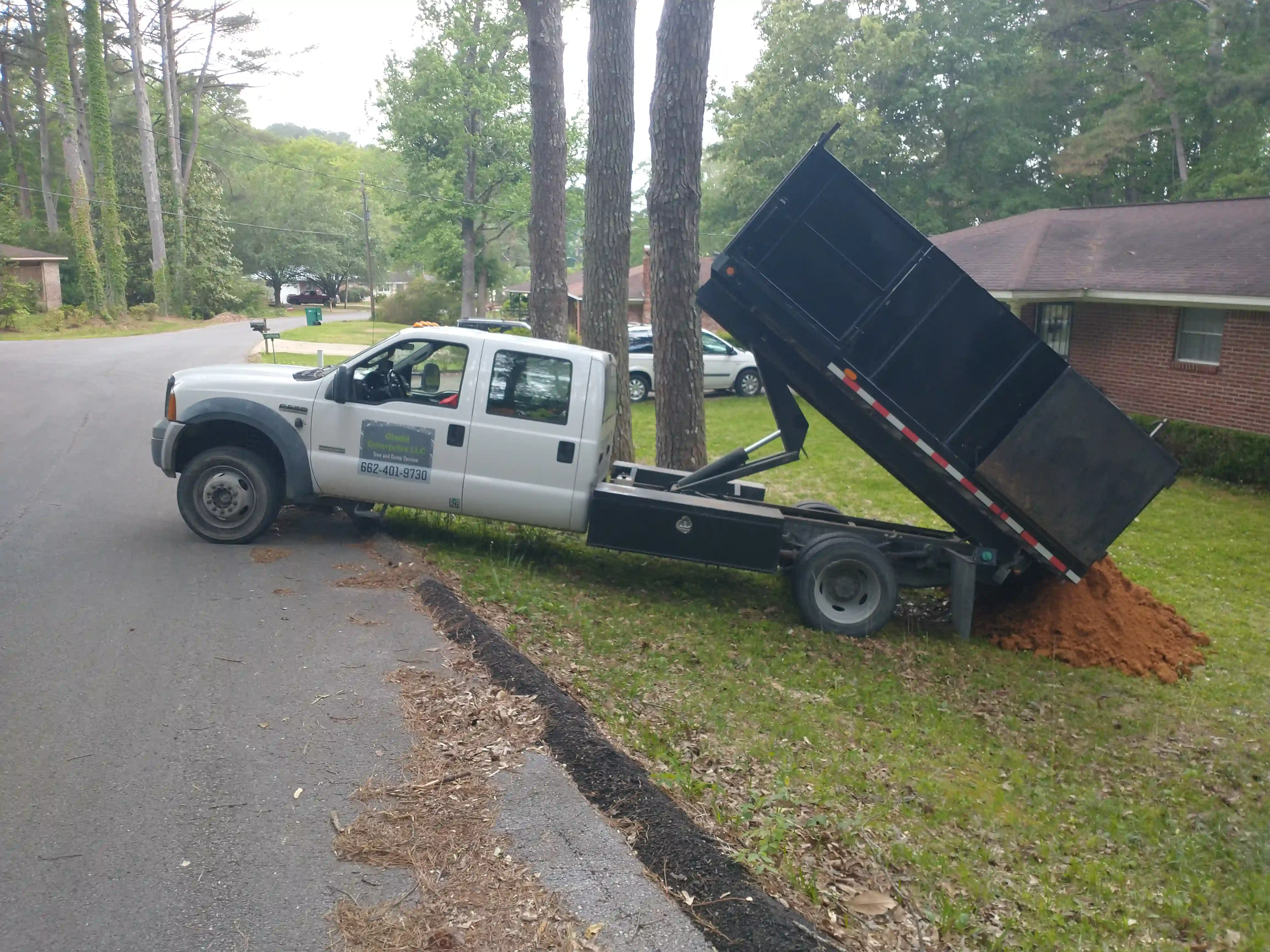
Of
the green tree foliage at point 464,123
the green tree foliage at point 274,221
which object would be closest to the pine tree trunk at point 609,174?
the green tree foliage at point 464,123

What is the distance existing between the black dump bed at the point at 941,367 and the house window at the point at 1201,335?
11.0 meters

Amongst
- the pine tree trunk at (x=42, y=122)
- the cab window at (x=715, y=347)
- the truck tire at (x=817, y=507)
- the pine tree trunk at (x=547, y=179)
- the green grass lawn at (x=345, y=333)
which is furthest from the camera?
the pine tree trunk at (x=42, y=122)

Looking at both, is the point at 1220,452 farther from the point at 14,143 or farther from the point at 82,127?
the point at 14,143

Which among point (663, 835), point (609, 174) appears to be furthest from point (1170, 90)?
point (663, 835)

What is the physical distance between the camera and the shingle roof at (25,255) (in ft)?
150

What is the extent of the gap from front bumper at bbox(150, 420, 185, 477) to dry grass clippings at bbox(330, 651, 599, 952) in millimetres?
4261

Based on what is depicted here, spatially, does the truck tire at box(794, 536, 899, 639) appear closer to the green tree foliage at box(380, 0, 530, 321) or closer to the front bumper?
the front bumper

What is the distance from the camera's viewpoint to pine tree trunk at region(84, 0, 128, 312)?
45188mm

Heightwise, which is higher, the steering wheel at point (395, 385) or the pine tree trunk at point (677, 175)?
the pine tree trunk at point (677, 175)

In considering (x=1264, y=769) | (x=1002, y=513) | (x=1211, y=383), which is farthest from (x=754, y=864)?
(x=1211, y=383)

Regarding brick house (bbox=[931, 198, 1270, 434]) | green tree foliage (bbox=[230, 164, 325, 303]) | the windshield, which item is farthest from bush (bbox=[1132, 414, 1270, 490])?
green tree foliage (bbox=[230, 164, 325, 303])

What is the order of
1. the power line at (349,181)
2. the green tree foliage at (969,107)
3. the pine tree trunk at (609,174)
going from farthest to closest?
the power line at (349,181) < the green tree foliage at (969,107) < the pine tree trunk at (609,174)

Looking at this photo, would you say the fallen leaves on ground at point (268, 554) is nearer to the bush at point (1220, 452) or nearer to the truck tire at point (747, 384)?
the bush at point (1220, 452)

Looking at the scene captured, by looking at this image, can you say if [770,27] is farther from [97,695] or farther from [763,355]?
[97,695]
